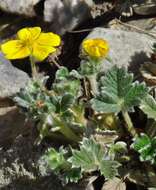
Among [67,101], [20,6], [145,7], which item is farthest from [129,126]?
[20,6]

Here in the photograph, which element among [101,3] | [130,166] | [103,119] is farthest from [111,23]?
[130,166]

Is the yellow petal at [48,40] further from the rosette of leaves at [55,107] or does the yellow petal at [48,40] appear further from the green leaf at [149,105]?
the green leaf at [149,105]

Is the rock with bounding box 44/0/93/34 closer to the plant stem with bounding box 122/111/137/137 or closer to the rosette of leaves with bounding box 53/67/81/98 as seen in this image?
the rosette of leaves with bounding box 53/67/81/98

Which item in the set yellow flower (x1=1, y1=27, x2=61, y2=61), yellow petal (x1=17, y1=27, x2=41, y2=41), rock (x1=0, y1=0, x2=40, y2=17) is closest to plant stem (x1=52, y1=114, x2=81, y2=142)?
yellow flower (x1=1, y1=27, x2=61, y2=61)

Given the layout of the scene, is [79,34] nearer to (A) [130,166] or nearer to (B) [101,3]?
(B) [101,3]

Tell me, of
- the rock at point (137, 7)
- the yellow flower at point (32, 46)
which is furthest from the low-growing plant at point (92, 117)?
the rock at point (137, 7)

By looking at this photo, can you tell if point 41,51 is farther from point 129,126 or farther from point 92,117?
point 129,126
